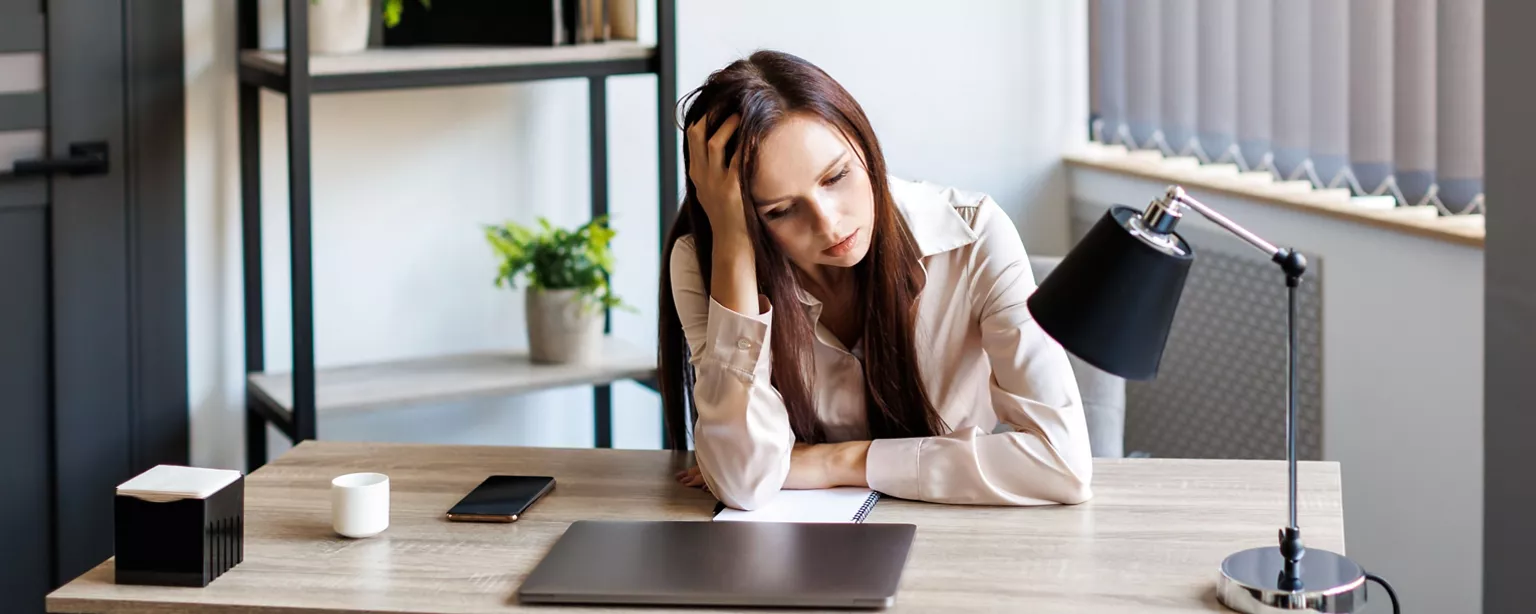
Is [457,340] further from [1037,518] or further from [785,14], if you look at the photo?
[1037,518]

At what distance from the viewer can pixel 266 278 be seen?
288 centimetres

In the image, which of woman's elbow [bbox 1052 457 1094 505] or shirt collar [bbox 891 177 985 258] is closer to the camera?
woman's elbow [bbox 1052 457 1094 505]

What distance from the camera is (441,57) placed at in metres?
2.65

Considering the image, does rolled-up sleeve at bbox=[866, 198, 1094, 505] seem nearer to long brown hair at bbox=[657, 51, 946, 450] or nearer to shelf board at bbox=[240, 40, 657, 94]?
long brown hair at bbox=[657, 51, 946, 450]

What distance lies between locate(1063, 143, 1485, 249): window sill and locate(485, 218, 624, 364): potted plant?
1113 millimetres

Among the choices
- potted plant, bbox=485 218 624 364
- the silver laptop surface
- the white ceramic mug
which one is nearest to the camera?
the silver laptop surface

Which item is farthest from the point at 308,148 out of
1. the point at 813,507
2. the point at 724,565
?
the point at 724,565

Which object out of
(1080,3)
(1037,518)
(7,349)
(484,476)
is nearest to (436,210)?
(7,349)

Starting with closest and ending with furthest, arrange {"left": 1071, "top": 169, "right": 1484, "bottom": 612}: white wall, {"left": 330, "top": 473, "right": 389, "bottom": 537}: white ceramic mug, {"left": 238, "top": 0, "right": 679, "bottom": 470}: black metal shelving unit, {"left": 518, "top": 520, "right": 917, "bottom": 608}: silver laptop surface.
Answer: {"left": 518, "top": 520, "right": 917, "bottom": 608}: silver laptop surface < {"left": 330, "top": 473, "right": 389, "bottom": 537}: white ceramic mug < {"left": 1071, "top": 169, "right": 1484, "bottom": 612}: white wall < {"left": 238, "top": 0, "right": 679, "bottom": 470}: black metal shelving unit

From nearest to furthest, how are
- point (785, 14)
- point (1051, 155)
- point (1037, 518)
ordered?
point (1037, 518), point (785, 14), point (1051, 155)

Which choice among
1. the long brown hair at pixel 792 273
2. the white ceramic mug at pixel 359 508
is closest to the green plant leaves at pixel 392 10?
the long brown hair at pixel 792 273

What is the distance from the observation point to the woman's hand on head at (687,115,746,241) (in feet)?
5.89

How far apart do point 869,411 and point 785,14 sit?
1.52 m

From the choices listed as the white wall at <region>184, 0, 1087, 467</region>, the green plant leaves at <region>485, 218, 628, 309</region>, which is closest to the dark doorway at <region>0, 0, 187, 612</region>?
the white wall at <region>184, 0, 1087, 467</region>
